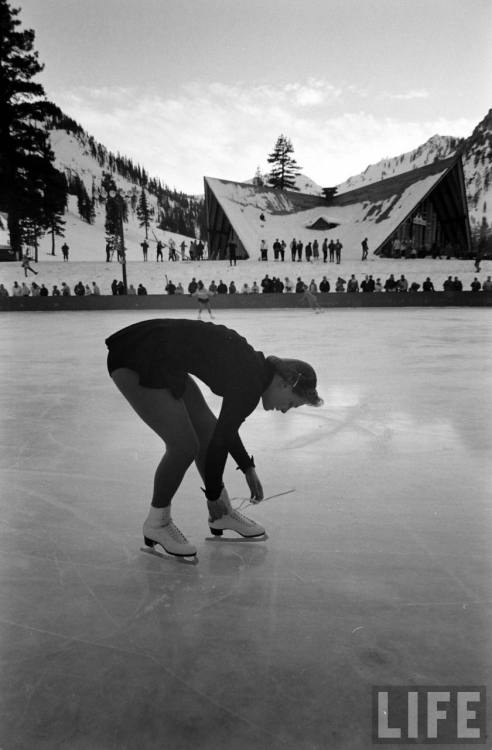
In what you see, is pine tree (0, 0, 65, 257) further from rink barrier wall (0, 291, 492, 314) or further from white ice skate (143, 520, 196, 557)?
white ice skate (143, 520, 196, 557)

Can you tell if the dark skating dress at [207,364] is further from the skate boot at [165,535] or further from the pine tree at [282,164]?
the pine tree at [282,164]

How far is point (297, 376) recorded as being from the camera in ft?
7.43

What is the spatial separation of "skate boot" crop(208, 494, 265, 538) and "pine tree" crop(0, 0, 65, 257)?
43.0m

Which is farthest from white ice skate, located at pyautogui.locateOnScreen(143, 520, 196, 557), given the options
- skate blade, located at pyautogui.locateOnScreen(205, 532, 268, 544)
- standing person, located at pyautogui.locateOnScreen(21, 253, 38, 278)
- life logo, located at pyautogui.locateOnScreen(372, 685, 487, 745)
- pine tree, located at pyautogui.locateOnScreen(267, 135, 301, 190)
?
pine tree, located at pyautogui.locateOnScreen(267, 135, 301, 190)

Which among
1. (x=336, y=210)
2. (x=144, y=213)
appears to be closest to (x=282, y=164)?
(x=336, y=210)

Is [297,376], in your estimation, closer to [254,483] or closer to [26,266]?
[254,483]

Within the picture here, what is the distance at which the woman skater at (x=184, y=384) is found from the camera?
88.1 inches

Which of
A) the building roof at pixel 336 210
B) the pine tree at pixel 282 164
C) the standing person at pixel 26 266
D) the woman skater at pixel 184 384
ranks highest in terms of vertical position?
the pine tree at pixel 282 164

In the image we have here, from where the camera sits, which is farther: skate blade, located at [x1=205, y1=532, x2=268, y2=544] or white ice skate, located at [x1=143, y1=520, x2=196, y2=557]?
skate blade, located at [x1=205, y1=532, x2=268, y2=544]

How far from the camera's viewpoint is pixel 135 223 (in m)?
162

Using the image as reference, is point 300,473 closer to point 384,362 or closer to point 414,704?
point 414,704

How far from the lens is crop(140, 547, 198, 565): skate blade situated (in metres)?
2.40

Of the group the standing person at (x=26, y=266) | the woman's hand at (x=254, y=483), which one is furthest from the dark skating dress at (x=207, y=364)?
the standing person at (x=26, y=266)

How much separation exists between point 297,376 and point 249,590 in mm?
834
